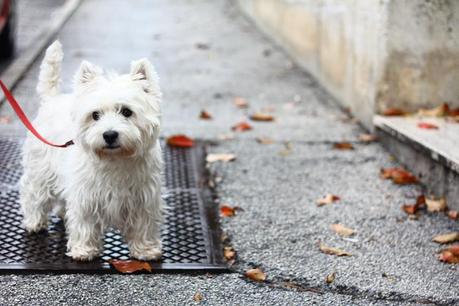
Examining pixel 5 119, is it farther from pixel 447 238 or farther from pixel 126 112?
pixel 447 238

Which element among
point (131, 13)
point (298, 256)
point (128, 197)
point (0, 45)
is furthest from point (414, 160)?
point (131, 13)

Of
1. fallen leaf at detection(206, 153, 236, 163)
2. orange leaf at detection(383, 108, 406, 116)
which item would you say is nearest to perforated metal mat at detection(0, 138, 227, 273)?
fallen leaf at detection(206, 153, 236, 163)

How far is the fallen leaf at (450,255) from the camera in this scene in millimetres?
4606

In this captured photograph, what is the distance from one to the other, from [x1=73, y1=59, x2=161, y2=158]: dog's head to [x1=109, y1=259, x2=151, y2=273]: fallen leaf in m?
0.69

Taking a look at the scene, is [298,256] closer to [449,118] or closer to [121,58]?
[449,118]

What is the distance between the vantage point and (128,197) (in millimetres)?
4289

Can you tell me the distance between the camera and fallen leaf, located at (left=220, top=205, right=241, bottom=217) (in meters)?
5.29

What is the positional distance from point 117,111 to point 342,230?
6.05 feet

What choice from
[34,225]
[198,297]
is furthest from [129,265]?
[34,225]

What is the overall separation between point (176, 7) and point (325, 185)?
10.1 metres

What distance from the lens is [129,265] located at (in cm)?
436

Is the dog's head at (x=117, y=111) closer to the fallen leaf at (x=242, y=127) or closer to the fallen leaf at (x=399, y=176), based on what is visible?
the fallen leaf at (x=399, y=176)

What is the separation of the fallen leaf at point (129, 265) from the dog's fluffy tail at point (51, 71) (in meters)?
1.15

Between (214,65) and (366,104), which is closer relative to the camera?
(366,104)
